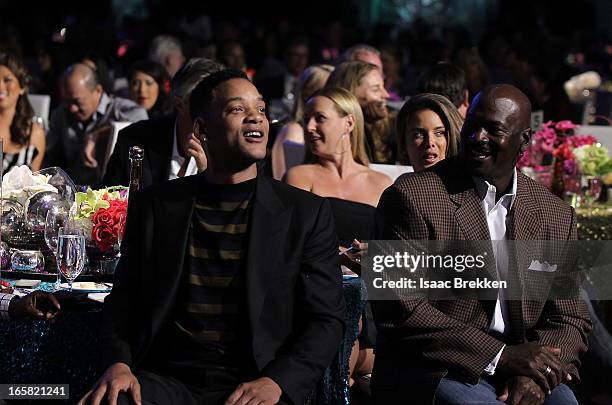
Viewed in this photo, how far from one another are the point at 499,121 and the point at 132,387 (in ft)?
4.58

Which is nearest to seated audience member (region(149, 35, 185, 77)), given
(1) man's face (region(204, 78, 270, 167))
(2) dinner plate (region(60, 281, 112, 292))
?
(2) dinner plate (region(60, 281, 112, 292))

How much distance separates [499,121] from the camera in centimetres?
377

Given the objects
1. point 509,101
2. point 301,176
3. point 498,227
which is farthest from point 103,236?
point 301,176

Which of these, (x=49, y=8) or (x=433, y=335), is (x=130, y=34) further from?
(x=433, y=335)

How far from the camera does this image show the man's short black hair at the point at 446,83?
22.0ft

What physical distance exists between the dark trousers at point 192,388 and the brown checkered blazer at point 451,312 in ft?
1.47

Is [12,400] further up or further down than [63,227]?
further down

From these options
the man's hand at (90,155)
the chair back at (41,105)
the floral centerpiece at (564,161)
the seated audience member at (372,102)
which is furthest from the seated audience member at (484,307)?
the chair back at (41,105)

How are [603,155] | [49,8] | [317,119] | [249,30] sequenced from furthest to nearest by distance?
[49,8] < [249,30] < [603,155] < [317,119]

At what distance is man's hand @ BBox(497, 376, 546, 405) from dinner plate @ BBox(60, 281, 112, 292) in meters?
1.34

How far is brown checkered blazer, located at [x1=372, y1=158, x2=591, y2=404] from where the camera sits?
3.64m

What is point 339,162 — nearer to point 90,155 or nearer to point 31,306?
point 31,306

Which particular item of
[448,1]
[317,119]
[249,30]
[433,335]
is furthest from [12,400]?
[448,1]

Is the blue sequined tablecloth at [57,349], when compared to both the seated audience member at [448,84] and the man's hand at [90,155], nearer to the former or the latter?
the seated audience member at [448,84]
